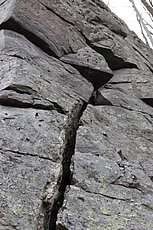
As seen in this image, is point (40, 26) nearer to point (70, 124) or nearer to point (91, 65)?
point (91, 65)

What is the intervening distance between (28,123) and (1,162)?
0.77 meters

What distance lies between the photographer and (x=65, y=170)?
14.6ft

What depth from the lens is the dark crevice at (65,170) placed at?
3791 mm

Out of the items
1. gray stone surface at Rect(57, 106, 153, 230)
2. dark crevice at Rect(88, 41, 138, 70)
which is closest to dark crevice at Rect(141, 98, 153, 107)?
gray stone surface at Rect(57, 106, 153, 230)

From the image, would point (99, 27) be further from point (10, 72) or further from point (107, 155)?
point (107, 155)

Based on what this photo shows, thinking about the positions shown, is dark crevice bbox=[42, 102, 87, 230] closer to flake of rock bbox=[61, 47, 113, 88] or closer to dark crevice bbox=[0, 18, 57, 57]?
flake of rock bbox=[61, 47, 113, 88]

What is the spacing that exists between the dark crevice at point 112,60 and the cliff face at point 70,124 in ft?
0.07

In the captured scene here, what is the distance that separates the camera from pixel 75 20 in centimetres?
790

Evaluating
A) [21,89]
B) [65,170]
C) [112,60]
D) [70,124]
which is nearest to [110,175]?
[65,170]

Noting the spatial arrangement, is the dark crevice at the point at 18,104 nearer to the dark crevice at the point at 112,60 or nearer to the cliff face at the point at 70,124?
the cliff face at the point at 70,124

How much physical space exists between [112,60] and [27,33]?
6.61ft

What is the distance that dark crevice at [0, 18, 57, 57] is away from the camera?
663 centimetres

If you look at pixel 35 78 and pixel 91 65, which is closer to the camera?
pixel 35 78

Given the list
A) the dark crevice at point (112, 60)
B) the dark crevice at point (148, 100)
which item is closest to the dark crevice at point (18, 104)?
the dark crevice at point (148, 100)
